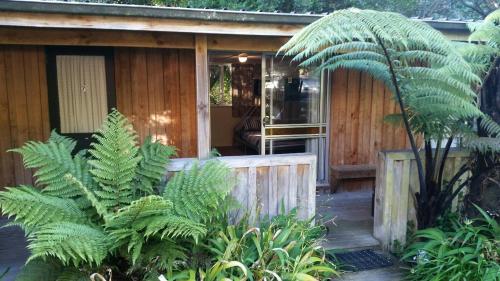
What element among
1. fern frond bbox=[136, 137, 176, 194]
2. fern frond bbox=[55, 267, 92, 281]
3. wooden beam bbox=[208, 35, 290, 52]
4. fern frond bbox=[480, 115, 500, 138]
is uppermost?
wooden beam bbox=[208, 35, 290, 52]

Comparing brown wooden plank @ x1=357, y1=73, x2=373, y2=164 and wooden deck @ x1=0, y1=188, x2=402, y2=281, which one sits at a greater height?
brown wooden plank @ x1=357, y1=73, x2=373, y2=164

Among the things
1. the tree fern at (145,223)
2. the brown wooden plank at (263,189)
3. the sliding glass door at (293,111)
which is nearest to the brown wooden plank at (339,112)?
the sliding glass door at (293,111)

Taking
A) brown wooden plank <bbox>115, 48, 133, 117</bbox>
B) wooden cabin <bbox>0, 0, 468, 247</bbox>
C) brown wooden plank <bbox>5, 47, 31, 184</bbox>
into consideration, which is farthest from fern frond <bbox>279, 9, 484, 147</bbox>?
brown wooden plank <bbox>5, 47, 31, 184</bbox>

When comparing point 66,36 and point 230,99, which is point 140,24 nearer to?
point 66,36

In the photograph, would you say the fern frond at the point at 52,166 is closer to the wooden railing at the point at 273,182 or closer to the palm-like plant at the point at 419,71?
the wooden railing at the point at 273,182

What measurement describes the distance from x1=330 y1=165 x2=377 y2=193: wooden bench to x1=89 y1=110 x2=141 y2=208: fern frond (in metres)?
3.42

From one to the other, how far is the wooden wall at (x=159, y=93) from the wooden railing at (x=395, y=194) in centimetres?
279

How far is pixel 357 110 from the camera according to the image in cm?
566

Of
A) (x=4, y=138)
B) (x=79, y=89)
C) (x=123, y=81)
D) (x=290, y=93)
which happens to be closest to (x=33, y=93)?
(x=79, y=89)

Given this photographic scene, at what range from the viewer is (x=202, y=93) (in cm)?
350

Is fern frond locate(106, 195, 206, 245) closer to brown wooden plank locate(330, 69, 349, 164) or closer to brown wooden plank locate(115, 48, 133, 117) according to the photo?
brown wooden plank locate(115, 48, 133, 117)

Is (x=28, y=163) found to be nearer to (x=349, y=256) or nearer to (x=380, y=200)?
(x=349, y=256)

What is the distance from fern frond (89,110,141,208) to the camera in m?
2.56

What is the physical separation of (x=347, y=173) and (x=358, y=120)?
84 centimetres
